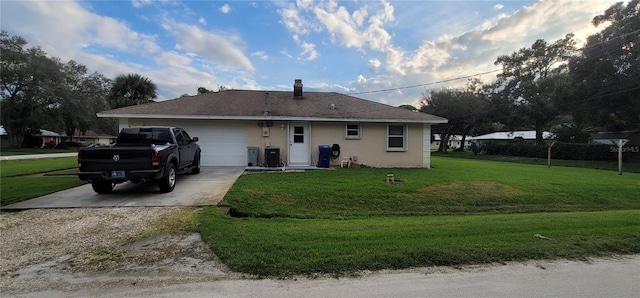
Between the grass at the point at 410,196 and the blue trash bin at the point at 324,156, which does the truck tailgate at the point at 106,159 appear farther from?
the blue trash bin at the point at 324,156

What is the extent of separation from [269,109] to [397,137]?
589 cm

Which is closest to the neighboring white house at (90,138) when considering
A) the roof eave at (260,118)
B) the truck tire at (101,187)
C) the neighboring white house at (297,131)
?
the roof eave at (260,118)

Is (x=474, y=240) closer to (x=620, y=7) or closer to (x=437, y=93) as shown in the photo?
(x=620, y=7)

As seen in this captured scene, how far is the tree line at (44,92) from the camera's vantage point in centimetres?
2809

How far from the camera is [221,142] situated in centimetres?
1359

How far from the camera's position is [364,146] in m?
13.9

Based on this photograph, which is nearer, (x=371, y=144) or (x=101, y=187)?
(x=101, y=187)

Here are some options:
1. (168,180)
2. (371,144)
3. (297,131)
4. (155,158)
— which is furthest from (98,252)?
(371,144)

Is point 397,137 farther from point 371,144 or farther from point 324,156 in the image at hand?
point 324,156

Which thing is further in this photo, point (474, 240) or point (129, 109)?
point (129, 109)

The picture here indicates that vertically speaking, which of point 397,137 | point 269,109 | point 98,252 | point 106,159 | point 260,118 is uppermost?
point 269,109

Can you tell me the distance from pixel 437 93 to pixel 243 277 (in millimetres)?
42132

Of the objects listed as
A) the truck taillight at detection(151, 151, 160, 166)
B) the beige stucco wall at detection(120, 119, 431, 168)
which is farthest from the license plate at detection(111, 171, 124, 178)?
the beige stucco wall at detection(120, 119, 431, 168)

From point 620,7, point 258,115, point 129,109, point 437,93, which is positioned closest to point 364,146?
point 258,115
